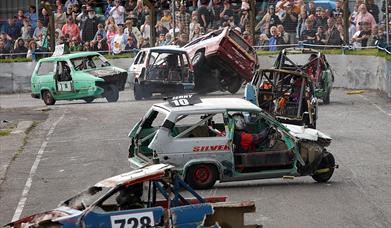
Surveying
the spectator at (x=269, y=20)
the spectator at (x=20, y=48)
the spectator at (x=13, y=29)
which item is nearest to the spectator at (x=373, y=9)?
the spectator at (x=269, y=20)

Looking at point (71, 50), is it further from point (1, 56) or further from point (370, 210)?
point (370, 210)

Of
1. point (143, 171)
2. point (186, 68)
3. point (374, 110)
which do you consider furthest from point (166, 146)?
point (186, 68)

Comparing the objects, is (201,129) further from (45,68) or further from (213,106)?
(45,68)

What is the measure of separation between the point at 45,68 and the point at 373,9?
1012cm

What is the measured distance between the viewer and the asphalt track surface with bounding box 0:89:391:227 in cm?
1514

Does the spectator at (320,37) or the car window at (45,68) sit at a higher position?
the spectator at (320,37)

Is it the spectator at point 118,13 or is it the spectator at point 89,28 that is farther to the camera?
the spectator at point 89,28

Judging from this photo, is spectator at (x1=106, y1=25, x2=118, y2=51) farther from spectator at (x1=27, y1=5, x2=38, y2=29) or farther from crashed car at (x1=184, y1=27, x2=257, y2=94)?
crashed car at (x1=184, y1=27, x2=257, y2=94)

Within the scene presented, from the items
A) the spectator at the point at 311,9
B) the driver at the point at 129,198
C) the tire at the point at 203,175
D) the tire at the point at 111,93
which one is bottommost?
the tire at the point at 111,93

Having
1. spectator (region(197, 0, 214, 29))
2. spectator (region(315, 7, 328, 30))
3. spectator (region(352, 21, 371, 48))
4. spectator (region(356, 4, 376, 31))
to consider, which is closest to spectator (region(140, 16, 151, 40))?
spectator (region(197, 0, 214, 29))

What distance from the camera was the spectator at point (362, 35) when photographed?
112 feet

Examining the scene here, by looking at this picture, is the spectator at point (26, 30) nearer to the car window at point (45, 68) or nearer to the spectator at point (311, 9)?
the car window at point (45, 68)

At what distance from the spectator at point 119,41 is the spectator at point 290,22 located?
Result: 5.62 metres

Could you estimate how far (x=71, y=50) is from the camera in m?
38.6
